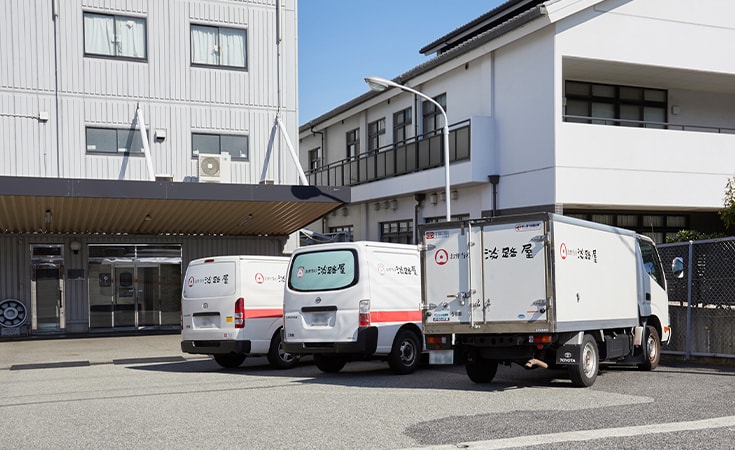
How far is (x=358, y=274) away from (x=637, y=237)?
180 inches

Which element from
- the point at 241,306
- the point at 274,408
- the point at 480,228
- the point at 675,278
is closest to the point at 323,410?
the point at 274,408

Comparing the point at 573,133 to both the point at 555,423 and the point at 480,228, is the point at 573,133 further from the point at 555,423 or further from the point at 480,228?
the point at 555,423

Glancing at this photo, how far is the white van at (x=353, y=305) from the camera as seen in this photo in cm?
1357

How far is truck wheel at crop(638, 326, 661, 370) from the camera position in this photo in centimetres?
1391

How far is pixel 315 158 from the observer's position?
1576 inches

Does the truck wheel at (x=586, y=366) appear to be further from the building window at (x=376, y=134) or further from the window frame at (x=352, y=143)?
the window frame at (x=352, y=143)

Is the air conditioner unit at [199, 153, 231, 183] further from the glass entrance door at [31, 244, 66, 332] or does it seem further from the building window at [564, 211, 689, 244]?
the building window at [564, 211, 689, 244]

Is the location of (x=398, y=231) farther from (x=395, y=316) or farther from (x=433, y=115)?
(x=395, y=316)

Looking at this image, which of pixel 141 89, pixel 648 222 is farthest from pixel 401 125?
pixel 141 89

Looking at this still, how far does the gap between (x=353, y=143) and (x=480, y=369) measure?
23.3m

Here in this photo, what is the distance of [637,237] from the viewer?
1411 centimetres

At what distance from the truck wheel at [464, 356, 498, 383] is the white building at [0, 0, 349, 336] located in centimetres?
969

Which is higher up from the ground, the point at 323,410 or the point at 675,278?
the point at 675,278

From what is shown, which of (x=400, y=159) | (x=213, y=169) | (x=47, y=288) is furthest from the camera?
(x=400, y=159)
